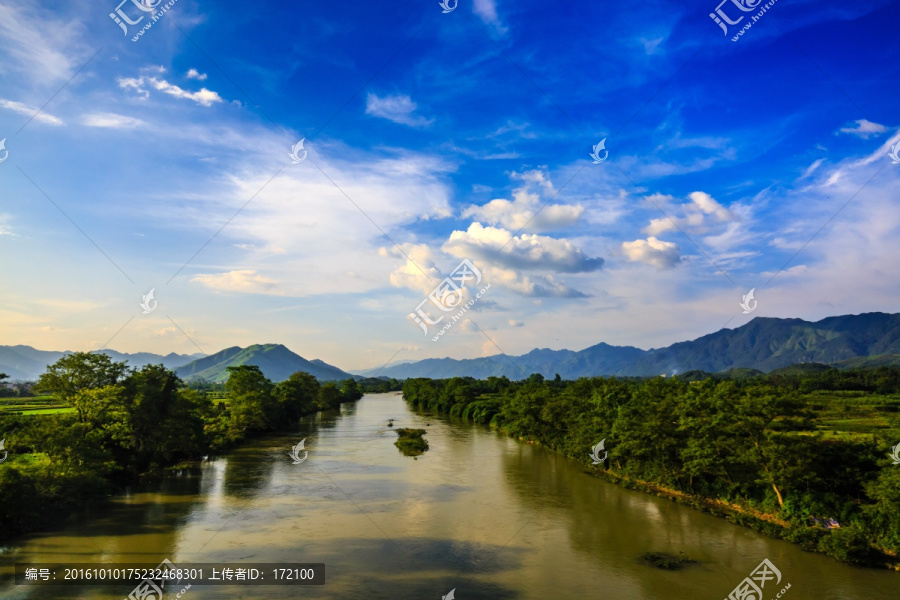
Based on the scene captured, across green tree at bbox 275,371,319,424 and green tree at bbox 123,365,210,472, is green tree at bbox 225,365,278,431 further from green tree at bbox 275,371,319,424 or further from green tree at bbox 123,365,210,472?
green tree at bbox 123,365,210,472

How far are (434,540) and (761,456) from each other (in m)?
15.5

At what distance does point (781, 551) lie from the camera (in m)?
20.0

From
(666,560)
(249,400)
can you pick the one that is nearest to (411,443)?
(249,400)

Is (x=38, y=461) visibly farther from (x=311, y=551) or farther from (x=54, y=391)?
(x=311, y=551)

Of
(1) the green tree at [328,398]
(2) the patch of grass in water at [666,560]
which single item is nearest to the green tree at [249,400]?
(1) the green tree at [328,398]

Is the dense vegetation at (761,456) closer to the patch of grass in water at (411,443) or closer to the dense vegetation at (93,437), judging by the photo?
the patch of grass in water at (411,443)

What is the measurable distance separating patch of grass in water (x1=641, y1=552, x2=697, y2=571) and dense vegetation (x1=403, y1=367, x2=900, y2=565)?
5.46m

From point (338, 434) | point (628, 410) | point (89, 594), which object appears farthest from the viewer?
point (338, 434)

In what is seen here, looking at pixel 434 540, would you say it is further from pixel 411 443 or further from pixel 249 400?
pixel 249 400

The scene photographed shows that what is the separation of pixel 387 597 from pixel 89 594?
30.6 ft

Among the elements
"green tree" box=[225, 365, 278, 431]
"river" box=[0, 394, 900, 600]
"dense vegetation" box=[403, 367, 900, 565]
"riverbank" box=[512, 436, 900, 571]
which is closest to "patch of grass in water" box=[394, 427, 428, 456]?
"river" box=[0, 394, 900, 600]

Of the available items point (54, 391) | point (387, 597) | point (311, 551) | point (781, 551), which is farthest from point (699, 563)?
point (54, 391)

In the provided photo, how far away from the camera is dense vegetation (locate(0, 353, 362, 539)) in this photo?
68.9ft

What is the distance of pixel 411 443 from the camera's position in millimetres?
47844
